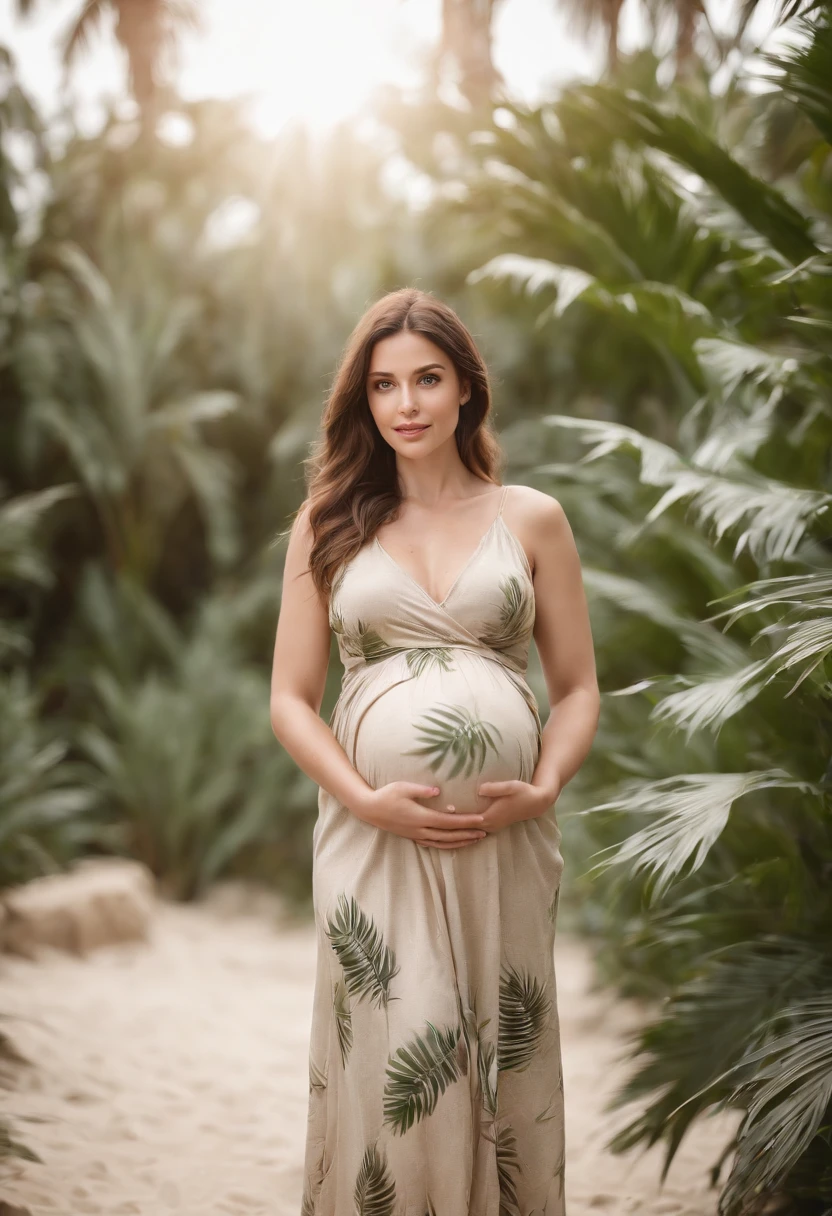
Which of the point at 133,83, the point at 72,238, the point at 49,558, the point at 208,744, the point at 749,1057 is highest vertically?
the point at 133,83

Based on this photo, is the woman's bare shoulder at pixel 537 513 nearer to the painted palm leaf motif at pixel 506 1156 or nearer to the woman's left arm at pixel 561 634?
the woman's left arm at pixel 561 634

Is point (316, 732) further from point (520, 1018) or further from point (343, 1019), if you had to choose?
point (520, 1018)

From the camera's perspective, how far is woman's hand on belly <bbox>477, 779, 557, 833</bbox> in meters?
1.94

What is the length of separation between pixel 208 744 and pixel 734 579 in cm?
395

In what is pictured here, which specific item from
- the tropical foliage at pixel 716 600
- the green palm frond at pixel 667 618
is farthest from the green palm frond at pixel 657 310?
the green palm frond at pixel 667 618

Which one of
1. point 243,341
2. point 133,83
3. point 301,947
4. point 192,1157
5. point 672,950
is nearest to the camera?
point 192,1157

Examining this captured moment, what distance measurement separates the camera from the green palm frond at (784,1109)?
1.89 m

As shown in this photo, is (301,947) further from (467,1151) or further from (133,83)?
(133,83)

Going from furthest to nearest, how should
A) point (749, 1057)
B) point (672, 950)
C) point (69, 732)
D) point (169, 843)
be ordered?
point (69, 732) → point (169, 843) → point (672, 950) → point (749, 1057)

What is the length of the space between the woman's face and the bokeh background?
0.74 meters

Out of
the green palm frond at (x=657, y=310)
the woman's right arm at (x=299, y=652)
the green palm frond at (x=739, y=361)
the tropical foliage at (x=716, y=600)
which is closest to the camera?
the woman's right arm at (x=299, y=652)

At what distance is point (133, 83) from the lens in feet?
25.8

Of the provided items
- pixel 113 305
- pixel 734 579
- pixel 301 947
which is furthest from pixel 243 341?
pixel 734 579

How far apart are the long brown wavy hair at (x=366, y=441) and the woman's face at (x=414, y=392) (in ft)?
0.08
